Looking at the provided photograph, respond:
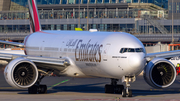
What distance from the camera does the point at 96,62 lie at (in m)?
21.5

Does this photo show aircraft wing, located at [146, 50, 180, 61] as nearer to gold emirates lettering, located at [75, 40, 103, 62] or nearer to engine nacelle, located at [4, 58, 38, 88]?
gold emirates lettering, located at [75, 40, 103, 62]

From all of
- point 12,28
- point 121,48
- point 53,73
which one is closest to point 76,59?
point 53,73

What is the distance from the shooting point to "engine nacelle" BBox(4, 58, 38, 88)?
2194 centimetres

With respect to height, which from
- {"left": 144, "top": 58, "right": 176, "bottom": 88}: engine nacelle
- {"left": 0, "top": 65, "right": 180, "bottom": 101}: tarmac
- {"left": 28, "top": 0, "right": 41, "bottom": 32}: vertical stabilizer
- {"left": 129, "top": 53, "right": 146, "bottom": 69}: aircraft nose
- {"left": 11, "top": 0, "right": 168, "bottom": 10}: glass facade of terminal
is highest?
{"left": 11, "top": 0, "right": 168, "bottom": 10}: glass facade of terminal

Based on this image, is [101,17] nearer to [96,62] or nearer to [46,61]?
[46,61]

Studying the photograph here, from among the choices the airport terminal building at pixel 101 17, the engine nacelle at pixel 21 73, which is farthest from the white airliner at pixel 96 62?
the airport terminal building at pixel 101 17

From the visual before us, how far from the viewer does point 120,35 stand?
21688 millimetres

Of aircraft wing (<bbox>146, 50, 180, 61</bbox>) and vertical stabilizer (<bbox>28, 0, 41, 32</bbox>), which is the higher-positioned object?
vertical stabilizer (<bbox>28, 0, 41, 32</bbox>)

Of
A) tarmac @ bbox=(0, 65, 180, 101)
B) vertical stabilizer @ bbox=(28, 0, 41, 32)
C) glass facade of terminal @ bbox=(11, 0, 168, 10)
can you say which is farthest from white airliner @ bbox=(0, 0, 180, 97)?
glass facade of terminal @ bbox=(11, 0, 168, 10)

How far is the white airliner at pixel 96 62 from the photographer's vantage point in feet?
65.4

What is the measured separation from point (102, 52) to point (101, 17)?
7561cm

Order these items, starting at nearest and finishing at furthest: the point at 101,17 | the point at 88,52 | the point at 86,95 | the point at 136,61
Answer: the point at 136,61, the point at 88,52, the point at 86,95, the point at 101,17

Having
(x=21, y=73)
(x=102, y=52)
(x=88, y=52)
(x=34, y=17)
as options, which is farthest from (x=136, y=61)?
(x=34, y=17)

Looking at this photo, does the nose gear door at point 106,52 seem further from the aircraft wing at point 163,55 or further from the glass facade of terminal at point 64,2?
the glass facade of terminal at point 64,2
